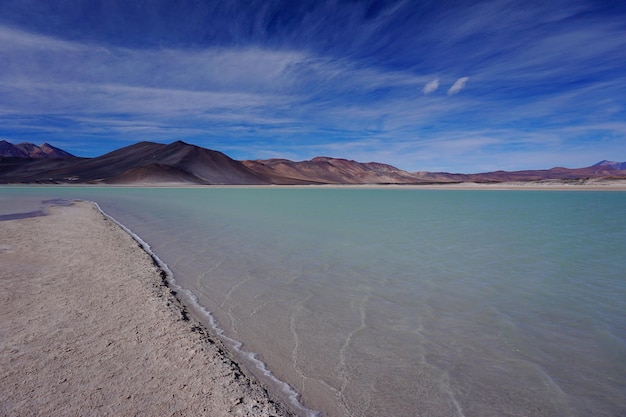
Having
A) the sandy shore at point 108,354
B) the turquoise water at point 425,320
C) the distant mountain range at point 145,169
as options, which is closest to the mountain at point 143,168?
the distant mountain range at point 145,169

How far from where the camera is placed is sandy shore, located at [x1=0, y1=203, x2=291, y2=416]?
2.44 m

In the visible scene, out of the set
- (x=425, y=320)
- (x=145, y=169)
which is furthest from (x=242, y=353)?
(x=145, y=169)

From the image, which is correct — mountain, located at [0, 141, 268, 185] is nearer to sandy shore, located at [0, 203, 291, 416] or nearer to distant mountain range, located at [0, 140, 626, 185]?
distant mountain range, located at [0, 140, 626, 185]

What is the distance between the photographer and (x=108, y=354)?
309cm

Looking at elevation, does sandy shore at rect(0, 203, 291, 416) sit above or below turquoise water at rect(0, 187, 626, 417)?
above

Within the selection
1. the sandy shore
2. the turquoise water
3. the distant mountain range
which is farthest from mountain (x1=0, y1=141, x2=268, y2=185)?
the sandy shore

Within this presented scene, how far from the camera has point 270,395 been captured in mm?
2703

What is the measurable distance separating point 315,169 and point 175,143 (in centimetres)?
7181

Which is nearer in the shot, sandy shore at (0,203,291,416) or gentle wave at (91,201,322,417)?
sandy shore at (0,203,291,416)

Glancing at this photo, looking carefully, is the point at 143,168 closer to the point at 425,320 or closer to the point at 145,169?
the point at 145,169

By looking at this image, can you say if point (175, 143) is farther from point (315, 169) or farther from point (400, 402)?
point (400, 402)

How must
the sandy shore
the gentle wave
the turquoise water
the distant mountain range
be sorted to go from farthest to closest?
the distant mountain range < the turquoise water < the gentle wave < the sandy shore

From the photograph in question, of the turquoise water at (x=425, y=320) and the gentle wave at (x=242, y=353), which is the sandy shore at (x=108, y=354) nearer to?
the gentle wave at (x=242, y=353)

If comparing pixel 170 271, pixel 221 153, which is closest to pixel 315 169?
pixel 221 153
